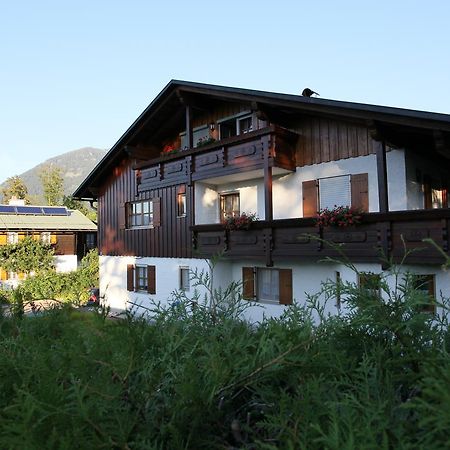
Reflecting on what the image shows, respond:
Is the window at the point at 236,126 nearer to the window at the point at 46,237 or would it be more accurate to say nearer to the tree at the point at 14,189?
the window at the point at 46,237

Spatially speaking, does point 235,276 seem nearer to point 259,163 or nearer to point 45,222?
point 259,163

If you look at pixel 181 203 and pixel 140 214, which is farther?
pixel 140 214

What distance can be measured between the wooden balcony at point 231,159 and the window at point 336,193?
1.04 m

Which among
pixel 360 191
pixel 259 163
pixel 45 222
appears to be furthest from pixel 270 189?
pixel 45 222

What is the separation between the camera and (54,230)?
107 ft

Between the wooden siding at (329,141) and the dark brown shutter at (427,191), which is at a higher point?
the wooden siding at (329,141)

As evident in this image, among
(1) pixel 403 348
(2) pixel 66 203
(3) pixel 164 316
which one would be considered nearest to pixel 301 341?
(1) pixel 403 348

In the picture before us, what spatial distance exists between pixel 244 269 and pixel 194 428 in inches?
538

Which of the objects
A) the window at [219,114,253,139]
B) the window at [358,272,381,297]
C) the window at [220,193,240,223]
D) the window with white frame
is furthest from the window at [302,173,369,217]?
the window at [358,272,381,297]

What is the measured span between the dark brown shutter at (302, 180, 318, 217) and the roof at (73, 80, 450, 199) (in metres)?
2.26

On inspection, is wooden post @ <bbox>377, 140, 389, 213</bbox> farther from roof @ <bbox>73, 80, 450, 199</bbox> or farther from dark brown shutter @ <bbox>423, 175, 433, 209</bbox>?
dark brown shutter @ <bbox>423, 175, 433, 209</bbox>

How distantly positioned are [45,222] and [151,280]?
18993 millimetres

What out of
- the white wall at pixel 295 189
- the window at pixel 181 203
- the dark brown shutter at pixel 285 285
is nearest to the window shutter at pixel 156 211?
the window at pixel 181 203

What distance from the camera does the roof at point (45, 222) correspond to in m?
30.9
